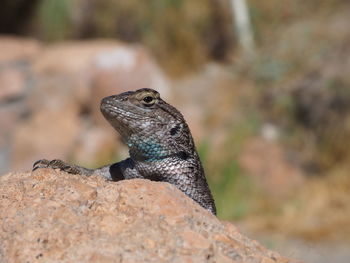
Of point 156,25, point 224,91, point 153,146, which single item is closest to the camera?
point 153,146

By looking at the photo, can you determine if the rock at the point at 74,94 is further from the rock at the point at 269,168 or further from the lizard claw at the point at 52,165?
the lizard claw at the point at 52,165

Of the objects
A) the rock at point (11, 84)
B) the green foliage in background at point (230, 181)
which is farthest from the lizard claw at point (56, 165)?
the rock at point (11, 84)

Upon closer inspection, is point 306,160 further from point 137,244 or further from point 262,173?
point 137,244

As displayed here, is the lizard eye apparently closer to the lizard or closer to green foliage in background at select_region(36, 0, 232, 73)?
the lizard

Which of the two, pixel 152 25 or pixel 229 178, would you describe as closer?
pixel 229 178

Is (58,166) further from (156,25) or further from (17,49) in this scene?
(156,25)

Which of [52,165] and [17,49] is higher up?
[17,49]

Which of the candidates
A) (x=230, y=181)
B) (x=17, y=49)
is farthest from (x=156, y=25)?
(x=230, y=181)

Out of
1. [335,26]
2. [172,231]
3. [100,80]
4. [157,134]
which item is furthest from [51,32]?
[172,231]
